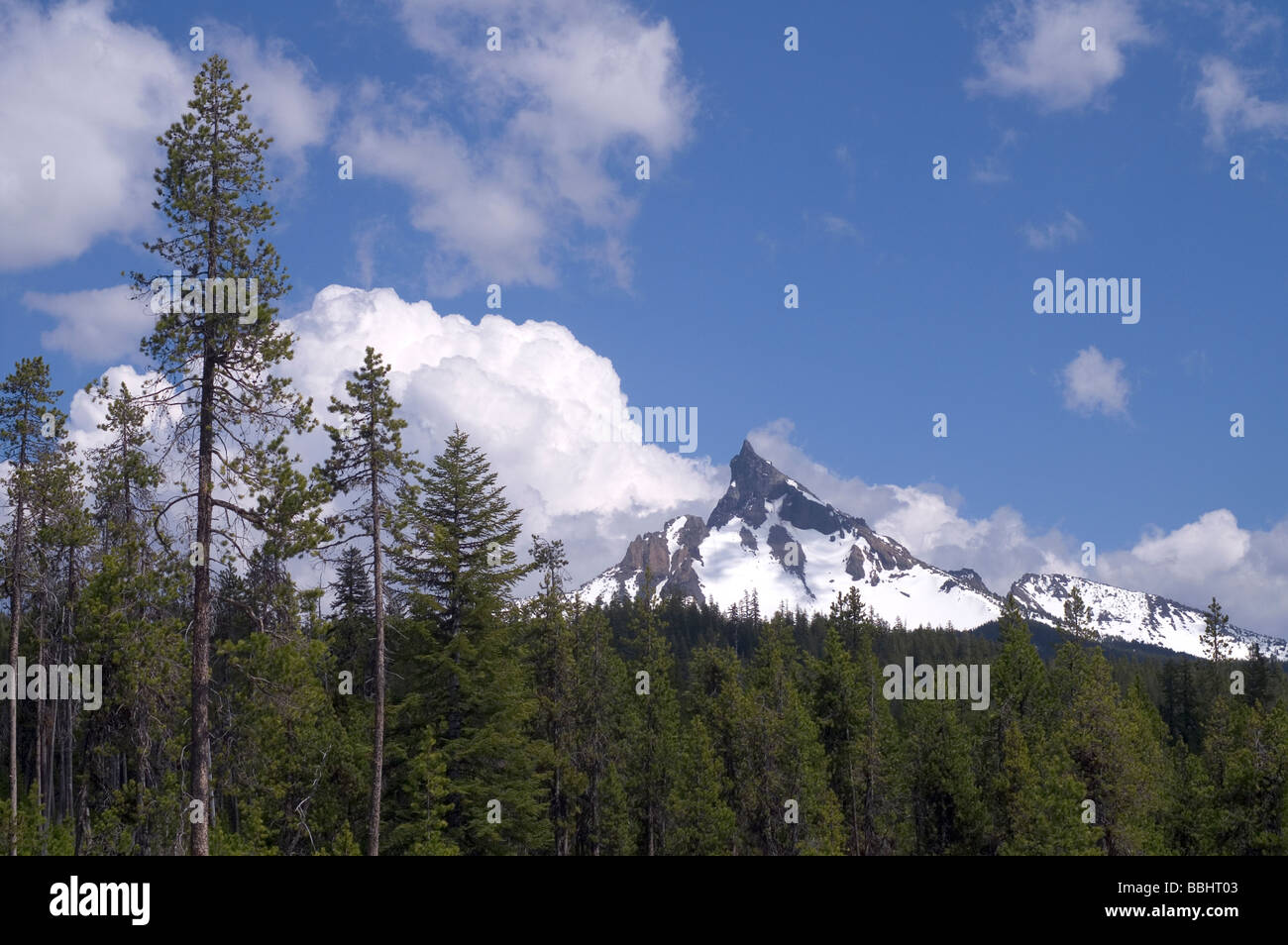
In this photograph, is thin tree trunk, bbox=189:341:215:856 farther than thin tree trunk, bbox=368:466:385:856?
No

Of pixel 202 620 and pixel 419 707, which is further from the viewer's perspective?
pixel 419 707

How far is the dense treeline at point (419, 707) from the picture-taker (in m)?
18.5

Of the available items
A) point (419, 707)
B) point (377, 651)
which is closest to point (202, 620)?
point (377, 651)

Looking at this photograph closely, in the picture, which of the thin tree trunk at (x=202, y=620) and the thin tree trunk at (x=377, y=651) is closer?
the thin tree trunk at (x=202, y=620)

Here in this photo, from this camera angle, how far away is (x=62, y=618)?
105 ft

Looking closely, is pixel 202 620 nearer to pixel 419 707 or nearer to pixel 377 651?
pixel 377 651

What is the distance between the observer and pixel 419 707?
3594 centimetres

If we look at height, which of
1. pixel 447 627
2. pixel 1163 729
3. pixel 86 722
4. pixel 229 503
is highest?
pixel 229 503

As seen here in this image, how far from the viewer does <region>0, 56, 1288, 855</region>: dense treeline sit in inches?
730

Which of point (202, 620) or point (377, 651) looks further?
point (377, 651)
